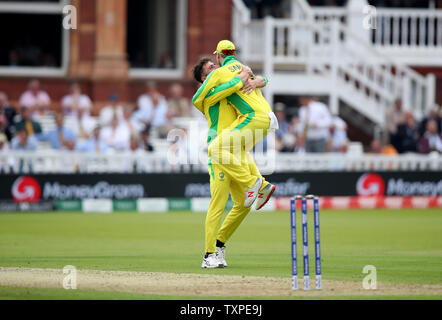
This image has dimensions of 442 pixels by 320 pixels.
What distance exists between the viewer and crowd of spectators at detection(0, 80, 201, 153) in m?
20.9

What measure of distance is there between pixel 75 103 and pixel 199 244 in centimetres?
952

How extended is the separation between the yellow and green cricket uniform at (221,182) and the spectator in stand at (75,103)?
1203 cm

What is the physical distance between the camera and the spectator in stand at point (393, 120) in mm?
23453

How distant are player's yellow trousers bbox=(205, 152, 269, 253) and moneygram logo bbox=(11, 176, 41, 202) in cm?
950

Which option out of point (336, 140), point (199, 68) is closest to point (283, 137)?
point (336, 140)

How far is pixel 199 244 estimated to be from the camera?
551 inches

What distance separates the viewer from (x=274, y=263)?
11.5 meters

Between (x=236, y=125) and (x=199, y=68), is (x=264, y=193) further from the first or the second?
(x=199, y=68)

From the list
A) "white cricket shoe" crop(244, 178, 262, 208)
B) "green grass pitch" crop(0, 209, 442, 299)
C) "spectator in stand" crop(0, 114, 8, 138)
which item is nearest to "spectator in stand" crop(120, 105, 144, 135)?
"spectator in stand" crop(0, 114, 8, 138)

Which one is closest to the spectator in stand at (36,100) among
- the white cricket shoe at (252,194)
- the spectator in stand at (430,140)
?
the spectator in stand at (430,140)

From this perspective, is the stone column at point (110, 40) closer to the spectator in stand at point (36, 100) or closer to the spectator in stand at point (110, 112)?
the spectator in stand at point (110, 112)

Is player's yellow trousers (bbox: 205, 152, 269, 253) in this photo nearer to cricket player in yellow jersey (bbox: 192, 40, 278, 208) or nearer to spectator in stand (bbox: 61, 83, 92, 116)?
cricket player in yellow jersey (bbox: 192, 40, 278, 208)

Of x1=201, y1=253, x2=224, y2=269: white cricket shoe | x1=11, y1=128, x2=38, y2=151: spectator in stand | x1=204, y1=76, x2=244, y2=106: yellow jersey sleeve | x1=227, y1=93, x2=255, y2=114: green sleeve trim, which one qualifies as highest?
x1=204, y1=76, x2=244, y2=106: yellow jersey sleeve

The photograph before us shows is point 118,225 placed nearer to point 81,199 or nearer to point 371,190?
Result: point 81,199
